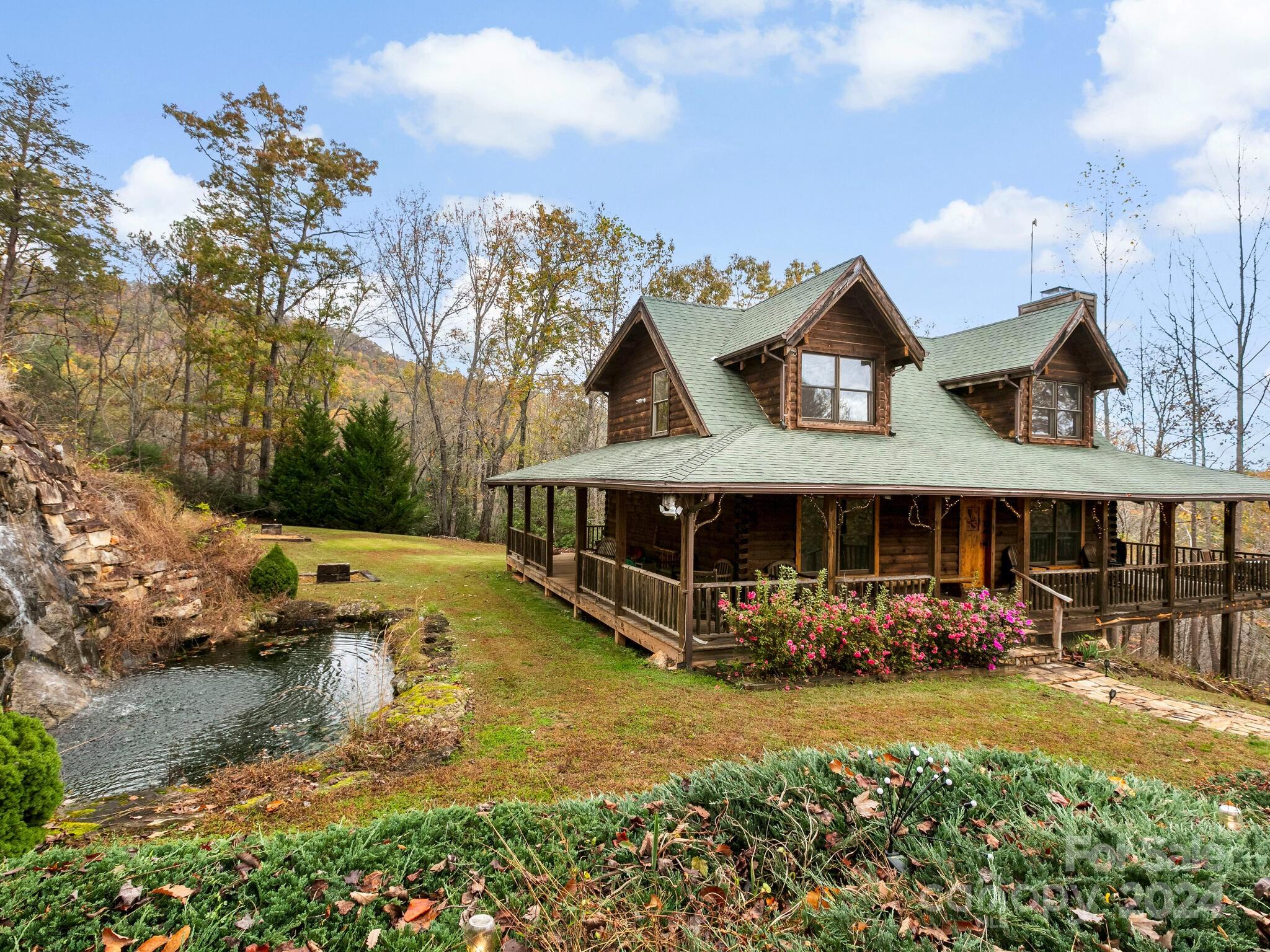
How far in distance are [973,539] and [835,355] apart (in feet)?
17.0

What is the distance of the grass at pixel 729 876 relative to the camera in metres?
2.68

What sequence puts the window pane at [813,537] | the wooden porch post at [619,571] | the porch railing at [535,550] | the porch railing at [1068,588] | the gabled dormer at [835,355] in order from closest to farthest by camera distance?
the wooden porch post at [619,571], the window pane at [813,537], the porch railing at [1068,588], the gabled dormer at [835,355], the porch railing at [535,550]

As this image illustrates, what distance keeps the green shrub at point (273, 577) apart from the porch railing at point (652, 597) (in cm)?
850

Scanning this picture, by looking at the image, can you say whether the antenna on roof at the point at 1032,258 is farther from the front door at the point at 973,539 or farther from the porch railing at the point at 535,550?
the porch railing at the point at 535,550

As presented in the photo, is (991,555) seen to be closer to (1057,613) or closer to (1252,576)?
(1057,613)

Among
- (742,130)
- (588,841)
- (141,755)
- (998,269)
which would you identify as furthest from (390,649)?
(998,269)

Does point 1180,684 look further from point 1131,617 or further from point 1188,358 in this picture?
point 1188,358

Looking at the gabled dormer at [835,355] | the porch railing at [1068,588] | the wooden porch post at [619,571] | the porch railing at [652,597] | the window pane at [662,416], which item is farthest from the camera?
the window pane at [662,416]

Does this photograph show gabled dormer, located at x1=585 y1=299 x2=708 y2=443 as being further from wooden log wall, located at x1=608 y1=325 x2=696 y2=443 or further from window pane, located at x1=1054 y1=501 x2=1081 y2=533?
window pane, located at x1=1054 y1=501 x2=1081 y2=533

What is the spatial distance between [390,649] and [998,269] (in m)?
38.4

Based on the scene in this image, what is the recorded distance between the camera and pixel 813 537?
12445 millimetres

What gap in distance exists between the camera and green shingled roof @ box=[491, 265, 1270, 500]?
10031mm

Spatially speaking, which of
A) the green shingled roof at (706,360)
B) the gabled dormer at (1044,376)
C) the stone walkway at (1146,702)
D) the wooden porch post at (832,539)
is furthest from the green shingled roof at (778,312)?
the stone walkway at (1146,702)

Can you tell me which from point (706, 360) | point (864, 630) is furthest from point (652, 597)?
point (706, 360)
